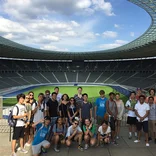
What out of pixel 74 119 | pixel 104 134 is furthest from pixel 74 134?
pixel 104 134

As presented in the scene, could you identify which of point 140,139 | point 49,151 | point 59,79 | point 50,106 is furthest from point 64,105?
point 59,79

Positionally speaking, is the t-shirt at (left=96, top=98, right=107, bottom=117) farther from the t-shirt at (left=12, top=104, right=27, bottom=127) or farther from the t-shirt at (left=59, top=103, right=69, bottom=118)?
the t-shirt at (left=12, top=104, right=27, bottom=127)

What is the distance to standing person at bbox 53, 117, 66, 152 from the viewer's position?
6.54 m

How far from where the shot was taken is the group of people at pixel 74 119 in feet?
21.0

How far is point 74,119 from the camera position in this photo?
692cm

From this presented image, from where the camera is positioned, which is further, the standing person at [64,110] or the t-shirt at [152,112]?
the t-shirt at [152,112]

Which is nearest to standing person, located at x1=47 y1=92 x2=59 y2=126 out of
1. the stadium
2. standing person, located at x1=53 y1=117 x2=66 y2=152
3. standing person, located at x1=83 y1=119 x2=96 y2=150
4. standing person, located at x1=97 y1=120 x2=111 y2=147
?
standing person, located at x1=53 y1=117 x2=66 y2=152

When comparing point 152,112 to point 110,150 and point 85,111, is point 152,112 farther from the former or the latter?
point 85,111

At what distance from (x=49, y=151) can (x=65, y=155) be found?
1.93 feet

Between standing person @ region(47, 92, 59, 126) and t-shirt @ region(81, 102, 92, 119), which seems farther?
t-shirt @ region(81, 102, 92, 119)

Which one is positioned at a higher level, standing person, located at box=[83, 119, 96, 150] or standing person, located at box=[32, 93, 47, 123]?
standing person, located at box=[32, 93, 47, 123]

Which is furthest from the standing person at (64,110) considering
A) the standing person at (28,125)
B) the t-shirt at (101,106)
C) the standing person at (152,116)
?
the standing person at (152,116)

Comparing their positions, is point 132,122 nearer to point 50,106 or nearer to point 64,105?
point 64,105

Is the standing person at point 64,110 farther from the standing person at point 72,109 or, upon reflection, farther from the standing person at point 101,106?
the standing person at point 101,106
